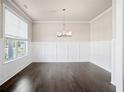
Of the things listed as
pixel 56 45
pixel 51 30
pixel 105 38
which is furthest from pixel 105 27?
pixel 51 30

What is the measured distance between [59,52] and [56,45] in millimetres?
544

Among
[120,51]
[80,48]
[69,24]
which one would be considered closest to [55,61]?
[80,48]

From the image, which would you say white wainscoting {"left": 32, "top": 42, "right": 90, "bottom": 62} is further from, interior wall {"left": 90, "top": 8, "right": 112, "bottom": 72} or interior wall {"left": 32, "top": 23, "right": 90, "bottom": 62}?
interior wall {"left": 90, "top": 8, "right": 112, "bottom": 72}

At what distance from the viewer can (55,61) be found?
28.1 ft

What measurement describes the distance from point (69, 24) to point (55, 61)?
2.83 meters

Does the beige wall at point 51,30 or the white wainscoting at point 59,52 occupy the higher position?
the beige wall at point 51,30

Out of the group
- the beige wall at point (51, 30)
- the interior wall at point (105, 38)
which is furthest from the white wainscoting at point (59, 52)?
the interior wall at point (105, 38)

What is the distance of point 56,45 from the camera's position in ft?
28.2

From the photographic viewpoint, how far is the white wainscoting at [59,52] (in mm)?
8531

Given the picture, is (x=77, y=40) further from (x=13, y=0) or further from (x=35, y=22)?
(x=13, y=0)

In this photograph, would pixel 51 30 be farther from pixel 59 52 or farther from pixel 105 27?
pixel 105 27

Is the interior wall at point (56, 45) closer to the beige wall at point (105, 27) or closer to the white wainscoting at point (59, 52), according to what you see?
the white wainscoting at point (59, 52)

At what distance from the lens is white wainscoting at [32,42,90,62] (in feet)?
28.0

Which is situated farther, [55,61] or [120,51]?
[55,61]
